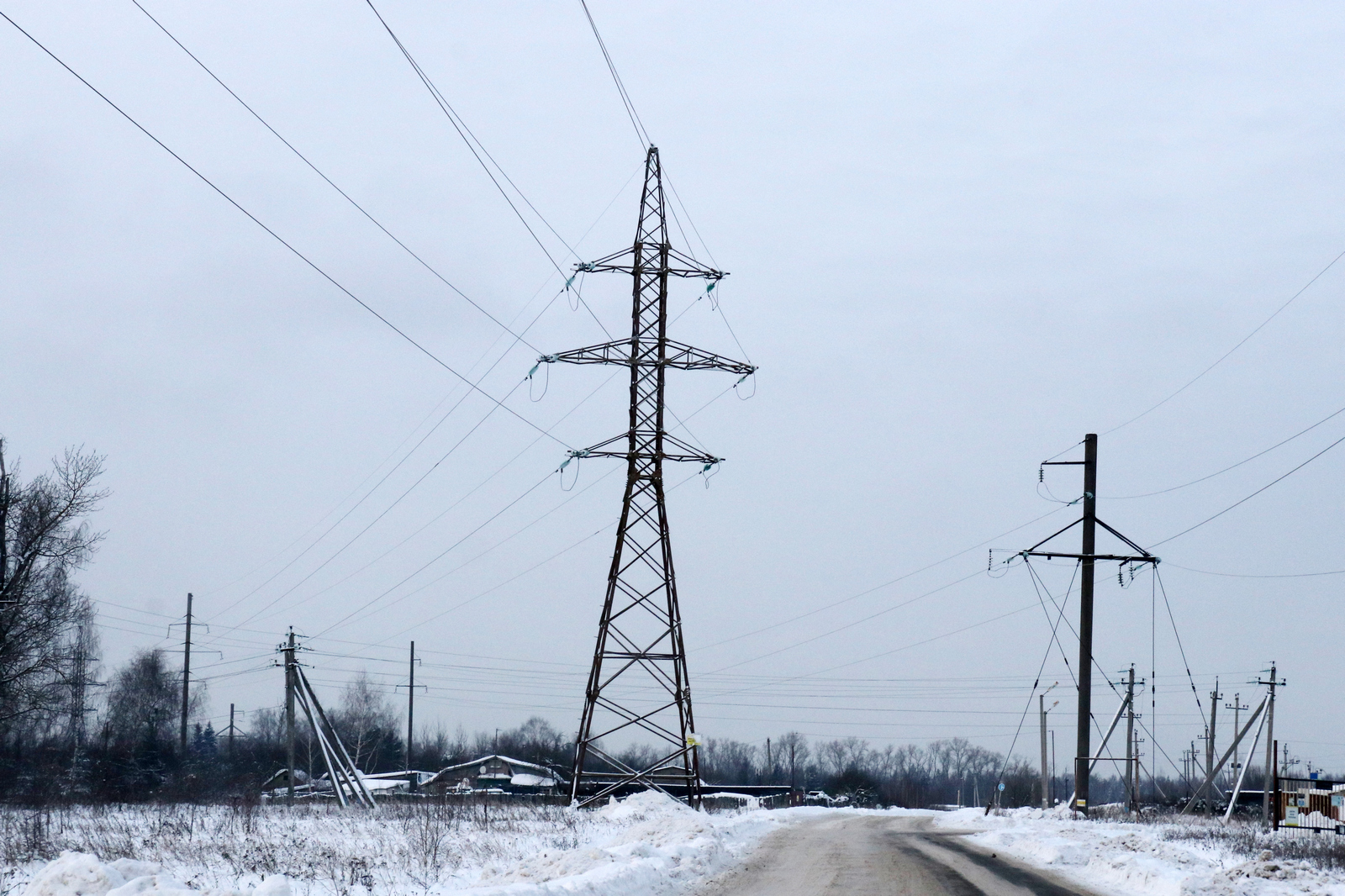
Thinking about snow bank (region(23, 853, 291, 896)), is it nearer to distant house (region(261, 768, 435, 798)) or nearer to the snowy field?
the snowy field

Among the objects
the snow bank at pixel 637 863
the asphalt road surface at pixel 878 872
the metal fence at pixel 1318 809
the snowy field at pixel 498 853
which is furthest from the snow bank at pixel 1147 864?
the snow bank at pixel 637 863

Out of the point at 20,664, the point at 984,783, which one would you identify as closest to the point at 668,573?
the point at 20,664

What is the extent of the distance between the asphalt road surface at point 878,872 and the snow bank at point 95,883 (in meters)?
5.60

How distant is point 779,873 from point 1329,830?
62.4 feet

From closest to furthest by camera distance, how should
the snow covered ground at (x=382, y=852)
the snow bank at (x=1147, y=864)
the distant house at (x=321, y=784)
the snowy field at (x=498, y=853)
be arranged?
the snow covered ground at (x=382, y=852) → the snowy field at (x=498, y=853) → the snow bank at (x=1147, y=864) → the distant house at (x=321, y=784)

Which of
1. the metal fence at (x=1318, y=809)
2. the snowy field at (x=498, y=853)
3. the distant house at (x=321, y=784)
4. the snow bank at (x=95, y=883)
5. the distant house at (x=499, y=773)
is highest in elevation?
the snow bank at (x=95, y=883)

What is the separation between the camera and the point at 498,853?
1825 cm

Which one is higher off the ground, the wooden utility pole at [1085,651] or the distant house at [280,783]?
the wooden utility pole at [1085,651]

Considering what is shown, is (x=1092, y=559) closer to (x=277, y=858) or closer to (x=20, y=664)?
(x=277, y=858)

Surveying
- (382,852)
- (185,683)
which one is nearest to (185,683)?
(185,683)

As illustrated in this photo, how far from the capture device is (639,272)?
30.9 m

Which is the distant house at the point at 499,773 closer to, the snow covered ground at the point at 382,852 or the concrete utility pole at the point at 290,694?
the concrete utility pole at the point at 290,694

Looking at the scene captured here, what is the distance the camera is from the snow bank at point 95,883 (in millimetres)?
10883

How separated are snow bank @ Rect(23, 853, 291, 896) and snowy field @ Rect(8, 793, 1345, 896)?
0.02 meters
